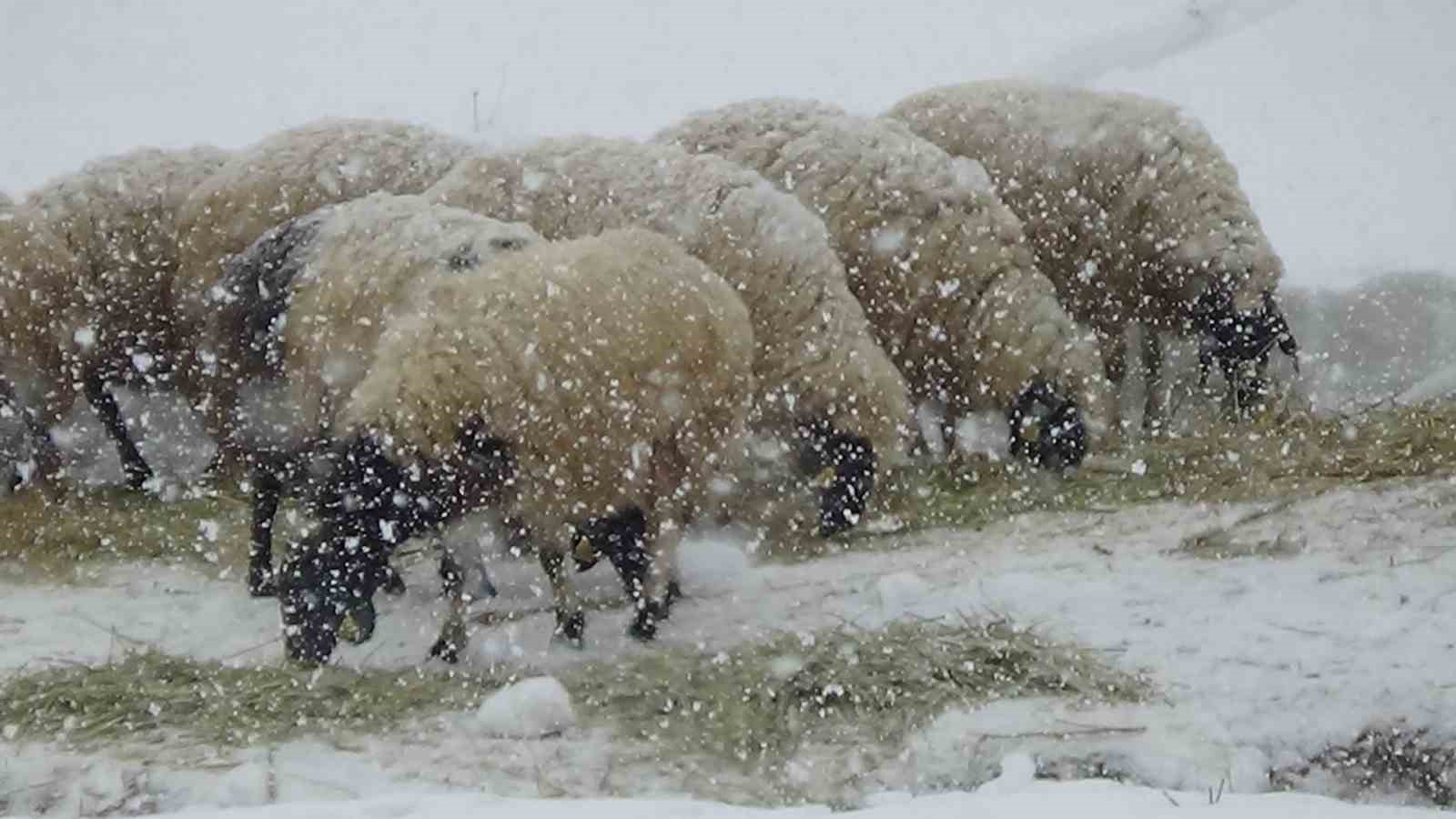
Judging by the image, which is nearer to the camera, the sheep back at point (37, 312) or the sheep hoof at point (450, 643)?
the sheep hoof at point (450, 643)

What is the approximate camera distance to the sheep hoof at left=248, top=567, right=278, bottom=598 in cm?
584

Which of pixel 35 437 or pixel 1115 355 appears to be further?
pixel 1115 355

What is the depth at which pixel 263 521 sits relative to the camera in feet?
19.5

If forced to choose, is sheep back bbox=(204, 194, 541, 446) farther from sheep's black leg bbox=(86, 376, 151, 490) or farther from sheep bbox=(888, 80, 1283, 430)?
sheep bbox=(888, 80, 1283, 430)

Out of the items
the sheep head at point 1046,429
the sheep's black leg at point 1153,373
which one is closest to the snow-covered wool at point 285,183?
the sheep head at point 1046,429

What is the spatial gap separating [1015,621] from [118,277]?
474 cm

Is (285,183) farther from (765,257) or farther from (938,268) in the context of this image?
(938,268)

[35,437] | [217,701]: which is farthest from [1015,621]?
[35,437]

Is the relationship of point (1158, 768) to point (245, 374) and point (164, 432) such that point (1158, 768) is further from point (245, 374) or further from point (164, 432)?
point (164, 432)

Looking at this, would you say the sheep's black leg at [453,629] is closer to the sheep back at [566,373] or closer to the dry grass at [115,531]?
the sheep back at [566,373]

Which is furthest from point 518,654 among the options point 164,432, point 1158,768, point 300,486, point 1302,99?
point 1302,99

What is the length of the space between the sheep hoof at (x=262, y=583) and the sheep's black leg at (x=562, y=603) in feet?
4.38

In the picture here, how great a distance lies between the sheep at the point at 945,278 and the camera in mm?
6711

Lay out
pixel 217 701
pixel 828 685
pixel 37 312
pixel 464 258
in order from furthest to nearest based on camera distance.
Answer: pixel 37 312
pixel 464 258
pixel 217 701
pixel 828 685
